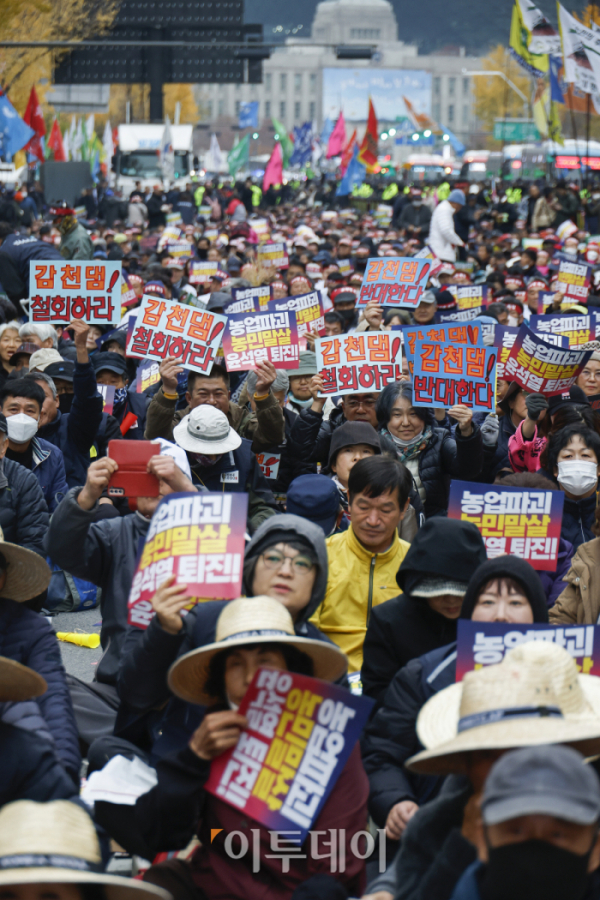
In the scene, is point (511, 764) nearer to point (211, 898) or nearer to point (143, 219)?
point (211, 898)

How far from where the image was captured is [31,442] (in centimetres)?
650

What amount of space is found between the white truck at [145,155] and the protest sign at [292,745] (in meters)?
36.7

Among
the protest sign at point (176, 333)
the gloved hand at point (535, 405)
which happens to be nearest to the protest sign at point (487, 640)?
the gloved hand at point (535, 405)

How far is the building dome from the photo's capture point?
179 meters

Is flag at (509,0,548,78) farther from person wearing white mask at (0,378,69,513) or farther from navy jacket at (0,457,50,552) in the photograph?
navy jacket at (0,457,50,552)

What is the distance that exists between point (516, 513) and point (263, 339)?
3.37m

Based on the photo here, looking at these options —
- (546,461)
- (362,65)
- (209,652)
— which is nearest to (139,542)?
(209,652)

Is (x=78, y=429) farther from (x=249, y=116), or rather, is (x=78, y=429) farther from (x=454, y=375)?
(x=249, y=116)

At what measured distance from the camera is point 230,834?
9.25ft

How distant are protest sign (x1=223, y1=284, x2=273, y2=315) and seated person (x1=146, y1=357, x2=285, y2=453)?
10.4 ft

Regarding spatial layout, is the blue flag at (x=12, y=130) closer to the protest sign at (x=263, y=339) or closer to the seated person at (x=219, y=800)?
the protest sign at (x=263, y=339)

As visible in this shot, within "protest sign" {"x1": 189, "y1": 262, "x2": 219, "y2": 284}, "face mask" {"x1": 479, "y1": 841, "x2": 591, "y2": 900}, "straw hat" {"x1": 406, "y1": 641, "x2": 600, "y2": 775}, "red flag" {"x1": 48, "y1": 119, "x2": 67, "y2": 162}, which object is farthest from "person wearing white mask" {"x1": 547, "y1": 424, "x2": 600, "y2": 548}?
"red flag" {"x1": 48, "y1": 119, "x2": 67, "y2": 162}

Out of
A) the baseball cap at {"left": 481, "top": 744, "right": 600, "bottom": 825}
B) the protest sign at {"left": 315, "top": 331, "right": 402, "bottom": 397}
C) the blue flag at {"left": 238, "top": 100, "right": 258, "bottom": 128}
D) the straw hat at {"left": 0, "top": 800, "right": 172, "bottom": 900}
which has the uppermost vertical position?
the baseball cap at {"left": 481, "top": 744, "right": 600, "bottom": 825}

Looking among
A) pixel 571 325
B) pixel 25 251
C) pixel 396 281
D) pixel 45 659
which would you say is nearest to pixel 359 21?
pixel 25 251
